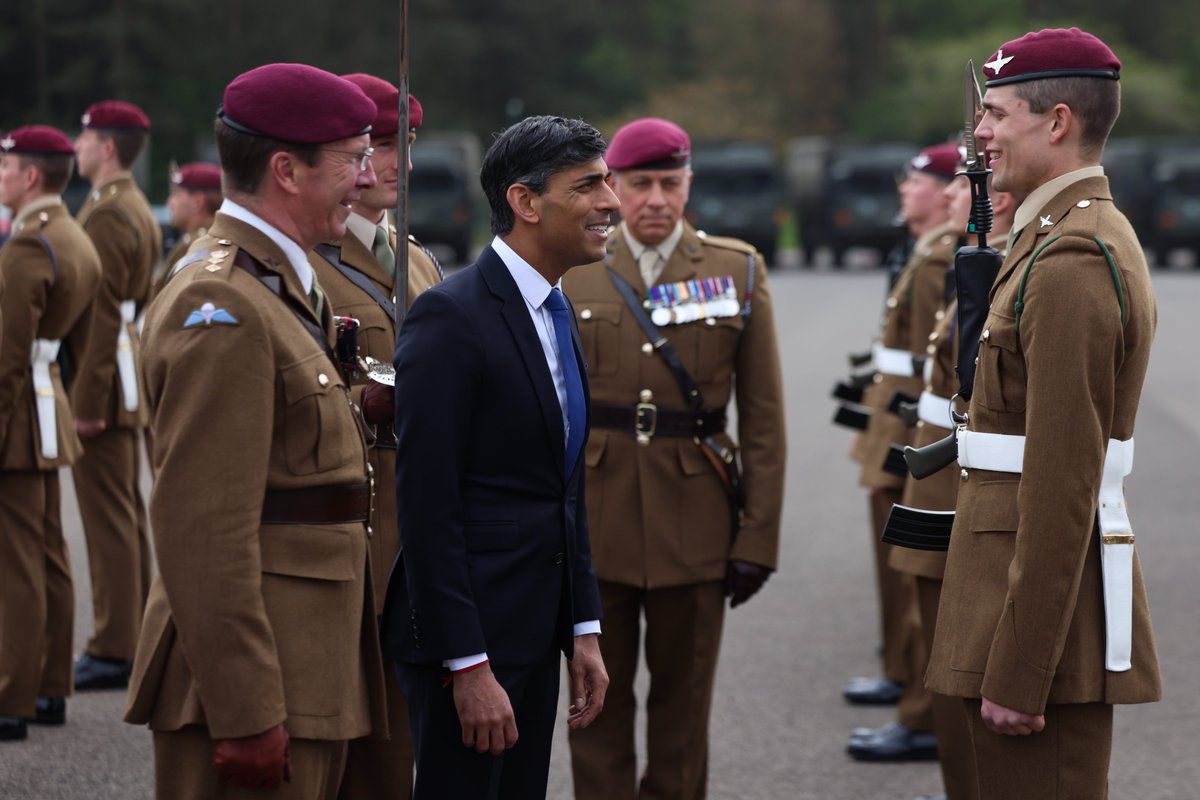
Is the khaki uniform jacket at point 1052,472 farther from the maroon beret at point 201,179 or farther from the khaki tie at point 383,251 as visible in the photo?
the maroon beret at point 201,179

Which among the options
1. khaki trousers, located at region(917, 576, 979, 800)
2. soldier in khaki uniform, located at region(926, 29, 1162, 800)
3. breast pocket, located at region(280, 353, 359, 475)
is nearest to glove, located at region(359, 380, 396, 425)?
breast pocket, located at region(280, 353, 359, 475)

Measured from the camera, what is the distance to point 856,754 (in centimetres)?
594

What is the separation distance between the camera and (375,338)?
4148 millimetres

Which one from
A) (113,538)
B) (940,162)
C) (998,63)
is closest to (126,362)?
(113,538)

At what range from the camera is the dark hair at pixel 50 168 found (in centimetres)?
638

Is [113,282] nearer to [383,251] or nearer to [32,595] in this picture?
[32,595]

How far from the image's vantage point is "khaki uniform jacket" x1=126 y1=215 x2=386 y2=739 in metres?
2.97

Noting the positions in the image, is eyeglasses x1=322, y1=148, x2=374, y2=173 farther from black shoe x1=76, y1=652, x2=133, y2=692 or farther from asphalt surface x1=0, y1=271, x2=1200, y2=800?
black shoe x1=76, y1=652, x2=133, y2=692

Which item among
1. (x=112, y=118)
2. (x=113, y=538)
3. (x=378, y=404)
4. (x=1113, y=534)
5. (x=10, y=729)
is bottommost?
(x=10, y=729)

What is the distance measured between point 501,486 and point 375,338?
98cm

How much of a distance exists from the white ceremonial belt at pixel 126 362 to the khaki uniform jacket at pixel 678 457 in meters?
2.64

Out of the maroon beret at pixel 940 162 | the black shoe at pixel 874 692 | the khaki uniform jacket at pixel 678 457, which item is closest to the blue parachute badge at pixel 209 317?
the khaki uniform jacket at pixel 678 457

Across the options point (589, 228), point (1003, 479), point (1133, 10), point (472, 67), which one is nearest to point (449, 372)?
point (589, 228)

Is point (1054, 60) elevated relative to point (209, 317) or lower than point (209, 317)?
elevated
